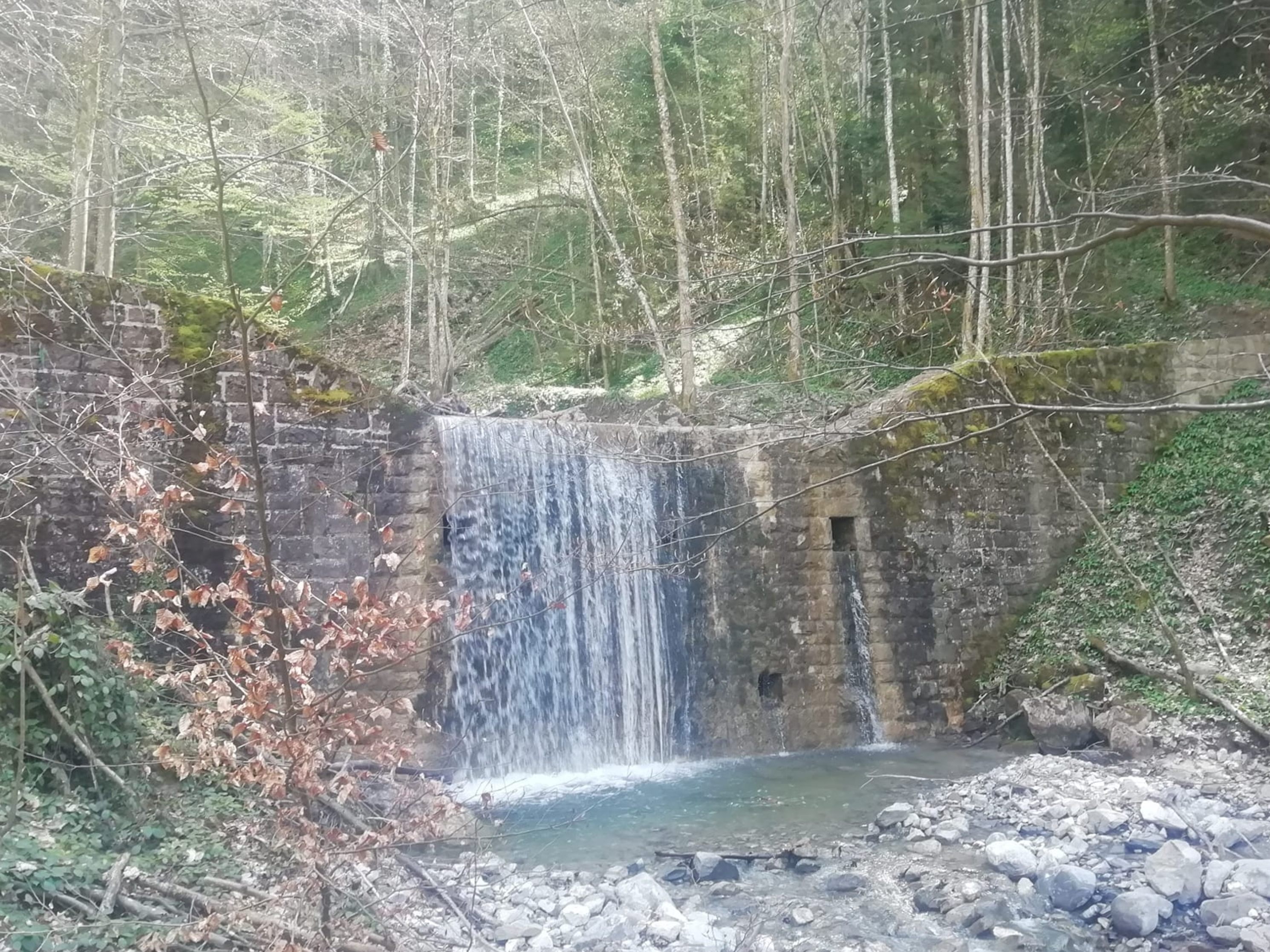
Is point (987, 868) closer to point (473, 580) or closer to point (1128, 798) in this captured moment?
point (1128, 798)

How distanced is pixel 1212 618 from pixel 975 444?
8.39ft

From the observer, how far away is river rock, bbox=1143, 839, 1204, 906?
14.9ft

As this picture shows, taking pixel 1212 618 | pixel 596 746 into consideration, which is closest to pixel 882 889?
pixel 596 746

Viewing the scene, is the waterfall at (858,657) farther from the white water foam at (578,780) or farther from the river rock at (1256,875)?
the river rock at (1256,875)

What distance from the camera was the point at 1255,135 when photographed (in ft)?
38.8

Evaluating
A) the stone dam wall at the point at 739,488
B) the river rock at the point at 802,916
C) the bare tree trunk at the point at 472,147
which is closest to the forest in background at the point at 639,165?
the bare tree trunk at the point at 472,147

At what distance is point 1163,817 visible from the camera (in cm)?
551

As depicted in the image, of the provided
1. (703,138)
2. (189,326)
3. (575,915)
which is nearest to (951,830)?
(575,915)

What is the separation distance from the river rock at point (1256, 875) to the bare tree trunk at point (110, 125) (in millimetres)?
9173

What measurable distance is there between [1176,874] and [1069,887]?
496 millimetres

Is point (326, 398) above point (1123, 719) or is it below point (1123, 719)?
above

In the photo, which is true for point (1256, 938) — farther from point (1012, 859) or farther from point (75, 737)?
point (75, 737)

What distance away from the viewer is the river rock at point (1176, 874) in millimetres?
4551

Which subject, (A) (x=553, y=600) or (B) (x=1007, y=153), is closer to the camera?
(A) (x=553, y=600)
